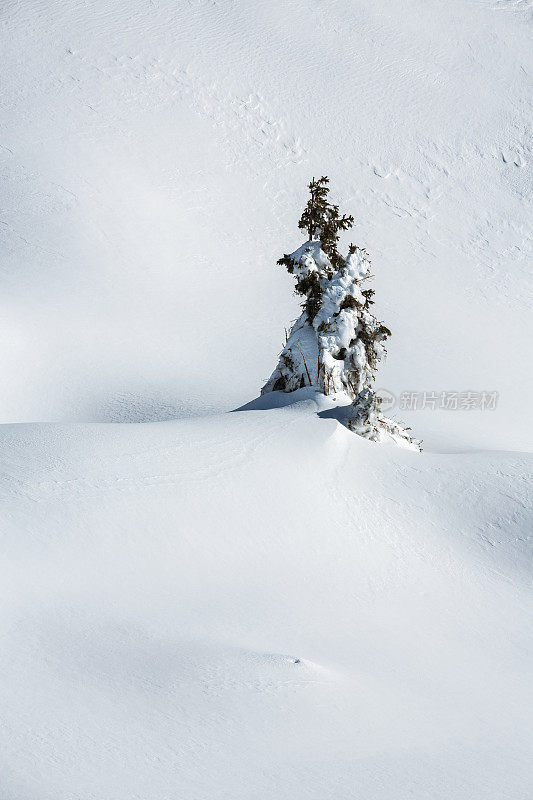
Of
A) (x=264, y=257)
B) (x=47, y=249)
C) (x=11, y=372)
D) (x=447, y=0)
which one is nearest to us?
(x=11, y=372)

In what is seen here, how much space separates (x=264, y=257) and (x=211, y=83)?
868cm

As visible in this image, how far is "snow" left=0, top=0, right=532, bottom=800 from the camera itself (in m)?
6.20

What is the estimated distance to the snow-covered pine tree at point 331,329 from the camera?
1255cm

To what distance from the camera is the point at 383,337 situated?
498 inches

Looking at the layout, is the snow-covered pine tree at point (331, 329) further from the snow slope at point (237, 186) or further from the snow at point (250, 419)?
the snow slope at point (237, 186)

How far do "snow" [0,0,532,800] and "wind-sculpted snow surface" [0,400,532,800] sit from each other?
29mm

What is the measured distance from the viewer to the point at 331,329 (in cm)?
1265

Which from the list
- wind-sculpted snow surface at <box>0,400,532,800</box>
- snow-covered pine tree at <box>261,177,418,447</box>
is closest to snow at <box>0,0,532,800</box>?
wind-sculpted snow surface at <box>0,400,532,800</box>

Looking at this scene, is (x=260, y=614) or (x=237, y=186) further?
(x=237, y=186)

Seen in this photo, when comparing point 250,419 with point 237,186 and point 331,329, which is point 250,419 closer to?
point 331,329

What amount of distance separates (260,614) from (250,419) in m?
3.99

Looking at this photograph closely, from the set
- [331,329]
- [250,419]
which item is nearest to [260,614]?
[250,419]

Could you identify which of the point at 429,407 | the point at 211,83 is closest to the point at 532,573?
the point at 429,407

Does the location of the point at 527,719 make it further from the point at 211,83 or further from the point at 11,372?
Result: the point at 211,83
